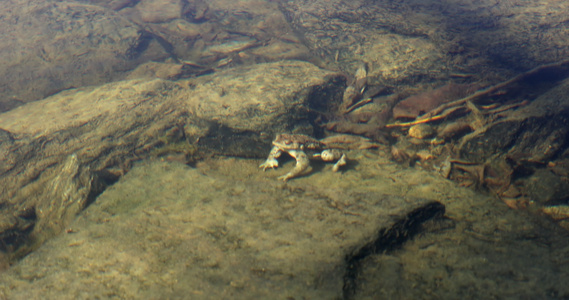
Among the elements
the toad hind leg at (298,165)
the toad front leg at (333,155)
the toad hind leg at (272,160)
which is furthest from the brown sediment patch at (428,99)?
the toad hind leg at (272,160)

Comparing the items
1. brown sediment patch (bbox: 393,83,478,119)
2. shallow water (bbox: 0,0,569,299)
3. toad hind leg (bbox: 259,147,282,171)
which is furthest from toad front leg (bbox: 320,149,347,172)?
brown sediment patch (bbox: 393,83,478,119)

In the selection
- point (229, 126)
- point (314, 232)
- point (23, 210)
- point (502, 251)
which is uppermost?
point (502, 251)

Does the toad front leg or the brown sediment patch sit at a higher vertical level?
the brown sediment patch

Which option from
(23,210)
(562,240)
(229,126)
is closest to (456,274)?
(562,240)

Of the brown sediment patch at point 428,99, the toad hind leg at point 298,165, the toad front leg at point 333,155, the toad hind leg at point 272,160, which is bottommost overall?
the toad hind leg at point 272,160

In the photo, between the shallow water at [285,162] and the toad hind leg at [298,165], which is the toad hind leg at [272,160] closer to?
the shallow water at [285,162]

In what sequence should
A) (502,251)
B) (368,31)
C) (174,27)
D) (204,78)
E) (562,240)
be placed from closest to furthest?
(502,251)
(562,240)
(204,78)
(368,31)
(174,27)

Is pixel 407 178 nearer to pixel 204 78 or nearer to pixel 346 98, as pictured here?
pixel 346 98

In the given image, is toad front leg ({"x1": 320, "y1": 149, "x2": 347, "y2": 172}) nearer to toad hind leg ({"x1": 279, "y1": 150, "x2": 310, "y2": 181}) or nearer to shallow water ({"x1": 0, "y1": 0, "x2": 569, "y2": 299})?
shallow water ({"x1": 0, "y1": 0, "x2": 569, "y2": 299})

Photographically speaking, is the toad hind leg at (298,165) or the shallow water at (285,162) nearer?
the shallow water at (285,162)
